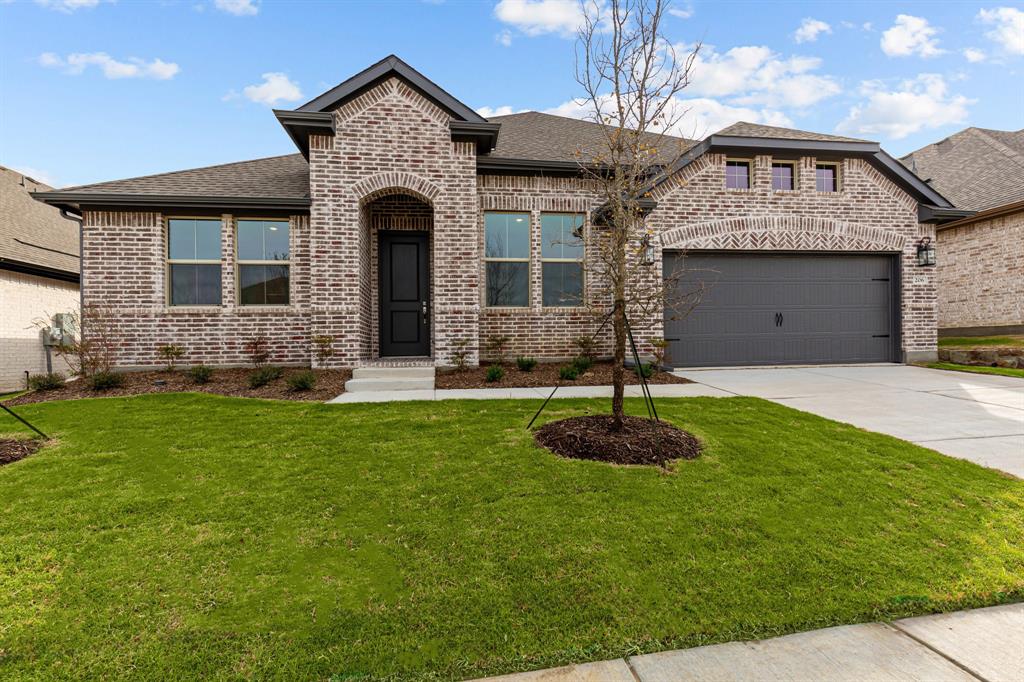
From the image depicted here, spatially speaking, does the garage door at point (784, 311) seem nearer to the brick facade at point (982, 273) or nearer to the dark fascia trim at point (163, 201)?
the brick facade at point (982, 273)

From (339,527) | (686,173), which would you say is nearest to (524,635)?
(339,527)

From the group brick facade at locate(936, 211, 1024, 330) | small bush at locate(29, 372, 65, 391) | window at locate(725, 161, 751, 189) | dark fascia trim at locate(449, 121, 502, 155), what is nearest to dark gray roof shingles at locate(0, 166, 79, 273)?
small bush at locate(29, 372, 65, 391)

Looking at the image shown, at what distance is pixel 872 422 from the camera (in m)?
5.40

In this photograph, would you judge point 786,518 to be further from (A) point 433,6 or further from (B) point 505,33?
(B) point 505,33

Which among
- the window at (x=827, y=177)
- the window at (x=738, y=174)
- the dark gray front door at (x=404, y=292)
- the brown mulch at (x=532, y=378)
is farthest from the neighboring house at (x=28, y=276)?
the window at (x=827, y=177)

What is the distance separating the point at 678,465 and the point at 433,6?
1152 centimetres

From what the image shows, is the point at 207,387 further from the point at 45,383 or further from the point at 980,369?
the point at 980,369

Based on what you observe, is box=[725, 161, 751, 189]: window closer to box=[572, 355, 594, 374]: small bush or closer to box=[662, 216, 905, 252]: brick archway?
box=[662, 216, 905, 252]: brick archway

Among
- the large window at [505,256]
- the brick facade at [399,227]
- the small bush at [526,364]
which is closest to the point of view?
the brick facade at [399,227]

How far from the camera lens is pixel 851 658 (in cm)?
193

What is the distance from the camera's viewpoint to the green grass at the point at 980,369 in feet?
29.5

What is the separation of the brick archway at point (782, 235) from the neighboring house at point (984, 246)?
289 cm

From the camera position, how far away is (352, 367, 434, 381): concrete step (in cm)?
794

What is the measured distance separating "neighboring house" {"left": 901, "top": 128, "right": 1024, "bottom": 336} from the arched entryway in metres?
13.3
